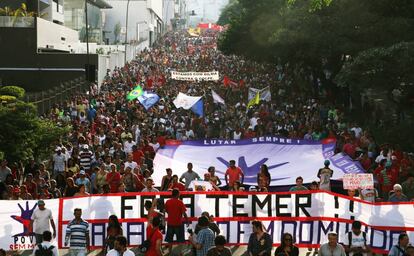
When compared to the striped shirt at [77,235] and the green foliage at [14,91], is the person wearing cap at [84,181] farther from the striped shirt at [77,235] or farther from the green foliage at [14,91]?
the green foliage at [14,91]

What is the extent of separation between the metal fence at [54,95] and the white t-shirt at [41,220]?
61.5 ft

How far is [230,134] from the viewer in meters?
29.8

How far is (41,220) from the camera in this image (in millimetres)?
14562

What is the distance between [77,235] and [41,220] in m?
1.10

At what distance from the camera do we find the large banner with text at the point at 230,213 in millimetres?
14703

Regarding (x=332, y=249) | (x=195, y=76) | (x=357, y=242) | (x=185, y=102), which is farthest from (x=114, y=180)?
(x=195, y=76)

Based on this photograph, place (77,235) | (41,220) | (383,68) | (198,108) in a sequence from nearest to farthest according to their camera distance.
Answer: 1. (77,235)
2. (41,220)
3. (383,68)
4. (198,108)

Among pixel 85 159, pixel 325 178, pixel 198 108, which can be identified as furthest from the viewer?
pixel 198 108

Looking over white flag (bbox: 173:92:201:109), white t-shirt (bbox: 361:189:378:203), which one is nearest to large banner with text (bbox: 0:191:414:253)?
white t-shirt (bbox: 361:189:378:203)

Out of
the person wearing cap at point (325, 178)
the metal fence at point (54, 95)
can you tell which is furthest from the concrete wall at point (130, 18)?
the person wearing cap at point (325, 178)

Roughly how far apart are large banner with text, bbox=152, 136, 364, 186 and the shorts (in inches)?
185

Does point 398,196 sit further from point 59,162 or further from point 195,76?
point 195,76

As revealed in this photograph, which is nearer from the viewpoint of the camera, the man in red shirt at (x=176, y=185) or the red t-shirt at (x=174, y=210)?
the red t-shirt at (x=174, y=210)

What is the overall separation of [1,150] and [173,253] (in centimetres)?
772
